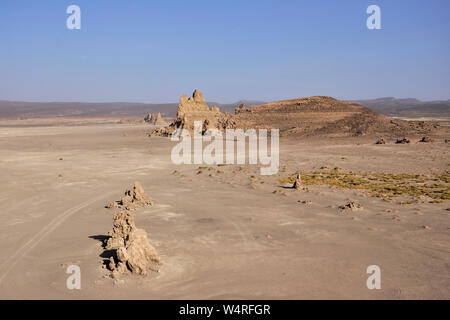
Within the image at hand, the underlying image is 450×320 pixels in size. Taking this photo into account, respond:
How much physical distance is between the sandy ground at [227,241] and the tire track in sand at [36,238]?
0.10 ft

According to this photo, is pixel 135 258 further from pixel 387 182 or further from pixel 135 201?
pixel 387 182

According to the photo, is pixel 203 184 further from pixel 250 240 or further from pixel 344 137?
pixel 344 137

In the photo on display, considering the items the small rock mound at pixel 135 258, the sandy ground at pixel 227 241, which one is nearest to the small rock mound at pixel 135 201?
the sandy ground at pixel 227 241

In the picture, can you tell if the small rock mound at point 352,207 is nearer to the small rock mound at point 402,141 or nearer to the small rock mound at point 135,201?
the small rock mound at point 135,201

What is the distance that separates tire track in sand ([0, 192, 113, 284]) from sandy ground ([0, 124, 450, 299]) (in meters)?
0.03

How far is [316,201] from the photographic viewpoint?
15461 millimetres

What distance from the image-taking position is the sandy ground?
7.97 metres

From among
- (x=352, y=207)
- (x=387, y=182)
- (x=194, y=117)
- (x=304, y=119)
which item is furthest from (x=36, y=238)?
(x=304, y=119)

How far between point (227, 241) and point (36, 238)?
5.61 m

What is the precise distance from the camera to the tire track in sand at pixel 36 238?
29.9ft

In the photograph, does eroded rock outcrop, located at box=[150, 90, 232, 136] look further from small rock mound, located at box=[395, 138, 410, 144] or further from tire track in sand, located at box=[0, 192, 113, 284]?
tire track in sand, located at box=[0, 192, 113, 284]

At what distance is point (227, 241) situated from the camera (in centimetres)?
1078
